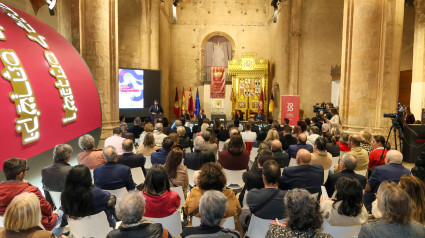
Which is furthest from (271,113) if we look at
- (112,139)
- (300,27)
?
(112,139)

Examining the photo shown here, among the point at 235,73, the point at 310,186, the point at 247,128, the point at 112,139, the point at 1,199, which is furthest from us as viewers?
the point at 235,73

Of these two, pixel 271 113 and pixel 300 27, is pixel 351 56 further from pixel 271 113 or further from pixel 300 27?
pixel 271 113

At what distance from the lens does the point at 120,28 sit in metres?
13.3

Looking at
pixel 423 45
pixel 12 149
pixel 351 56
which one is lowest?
pixel 12 149

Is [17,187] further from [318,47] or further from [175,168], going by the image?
[318,47]

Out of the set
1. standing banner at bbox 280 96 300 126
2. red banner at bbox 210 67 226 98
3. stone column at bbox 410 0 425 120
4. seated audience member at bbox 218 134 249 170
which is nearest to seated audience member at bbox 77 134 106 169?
seated audience member at bbox 218 134 249 170

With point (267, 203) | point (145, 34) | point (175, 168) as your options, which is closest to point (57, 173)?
point (175, 168)

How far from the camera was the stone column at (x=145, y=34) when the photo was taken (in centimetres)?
1320

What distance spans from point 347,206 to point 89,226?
6.52ft

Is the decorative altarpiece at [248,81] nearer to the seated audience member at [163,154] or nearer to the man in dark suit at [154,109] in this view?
the man in dark suit at [154,109]

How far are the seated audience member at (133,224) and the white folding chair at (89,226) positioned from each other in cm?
68

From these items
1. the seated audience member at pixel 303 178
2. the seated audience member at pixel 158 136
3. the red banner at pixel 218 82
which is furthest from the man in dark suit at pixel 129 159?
the red banner at pixel 218 82

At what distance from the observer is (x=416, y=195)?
232 cm

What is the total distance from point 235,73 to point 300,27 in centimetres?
407
